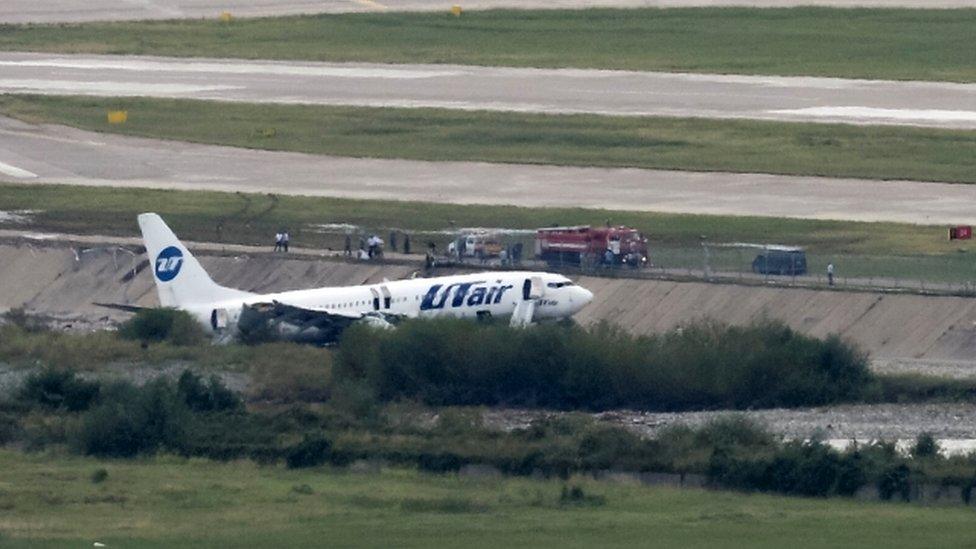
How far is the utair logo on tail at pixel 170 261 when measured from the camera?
8112 cm

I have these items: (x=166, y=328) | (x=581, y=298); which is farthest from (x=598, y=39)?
(x=166, y=328)


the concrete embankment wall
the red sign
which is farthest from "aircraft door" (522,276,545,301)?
the red sign

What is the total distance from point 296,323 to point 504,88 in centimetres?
5289

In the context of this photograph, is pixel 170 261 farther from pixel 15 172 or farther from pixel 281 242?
pixel 15 172

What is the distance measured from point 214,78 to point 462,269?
170ft

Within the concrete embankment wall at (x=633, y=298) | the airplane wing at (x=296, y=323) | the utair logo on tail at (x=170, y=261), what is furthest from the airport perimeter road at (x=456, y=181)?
the utair logo on tail at (x=170, y=261)

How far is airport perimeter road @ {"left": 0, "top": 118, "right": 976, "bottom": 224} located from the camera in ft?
315

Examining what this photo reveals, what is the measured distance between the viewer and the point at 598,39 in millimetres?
146000

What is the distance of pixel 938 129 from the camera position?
110250mm

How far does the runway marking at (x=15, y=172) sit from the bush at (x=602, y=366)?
152 feet

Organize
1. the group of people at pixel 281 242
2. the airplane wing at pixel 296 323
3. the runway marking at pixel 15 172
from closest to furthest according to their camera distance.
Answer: the airplane wing at pixel 296 323, the group of people at pixel 281 242, the runway marking at pixel 15 172

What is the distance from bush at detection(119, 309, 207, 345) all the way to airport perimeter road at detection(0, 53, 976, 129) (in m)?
43.6

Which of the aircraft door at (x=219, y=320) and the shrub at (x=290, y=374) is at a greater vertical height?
the aircraft door at (x=219, y=320)

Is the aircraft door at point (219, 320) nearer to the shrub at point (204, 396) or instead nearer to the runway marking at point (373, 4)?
the shrub at point (204, 396)
